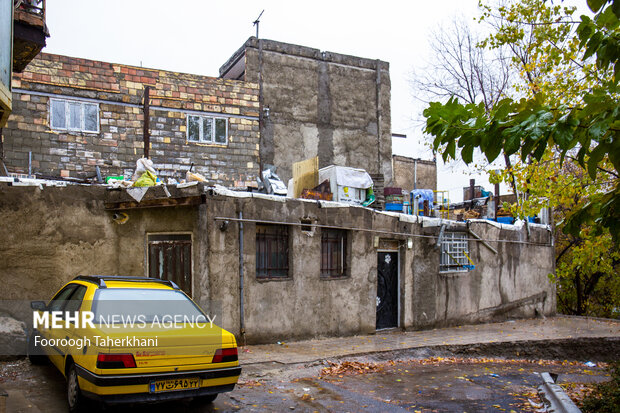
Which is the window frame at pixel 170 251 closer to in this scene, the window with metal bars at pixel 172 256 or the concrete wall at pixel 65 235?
the window with metal bars at pixel 172 256

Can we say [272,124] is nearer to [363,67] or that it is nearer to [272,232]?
[363,67]

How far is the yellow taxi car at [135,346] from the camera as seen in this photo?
16.7ft

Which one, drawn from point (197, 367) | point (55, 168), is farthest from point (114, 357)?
point (55, 168)

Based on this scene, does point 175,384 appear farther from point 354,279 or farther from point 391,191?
point 391,191

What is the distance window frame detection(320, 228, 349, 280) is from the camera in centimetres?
1159

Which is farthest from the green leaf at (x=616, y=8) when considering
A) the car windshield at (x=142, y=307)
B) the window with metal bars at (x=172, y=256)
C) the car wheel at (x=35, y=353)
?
the window with metal bars at (x=172, y=256)

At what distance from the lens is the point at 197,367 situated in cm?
553

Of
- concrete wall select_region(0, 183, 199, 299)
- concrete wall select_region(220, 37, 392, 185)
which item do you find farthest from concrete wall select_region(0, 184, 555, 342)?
concrete wall select_region(220, 37, 392, 185)

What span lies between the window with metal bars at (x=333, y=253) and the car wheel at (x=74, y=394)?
6548 millimetres

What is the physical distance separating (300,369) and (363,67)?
1723 cm

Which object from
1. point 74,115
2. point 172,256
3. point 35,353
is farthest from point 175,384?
point 74,115

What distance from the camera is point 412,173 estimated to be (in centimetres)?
2906

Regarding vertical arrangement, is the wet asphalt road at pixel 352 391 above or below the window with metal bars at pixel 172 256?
below

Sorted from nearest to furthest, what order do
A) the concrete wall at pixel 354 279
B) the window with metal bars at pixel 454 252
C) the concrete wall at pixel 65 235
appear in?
the concrete wall at pixel 65 235 < the concrete wall at pixel 354 279 < the window with metal bars at pixel 454 252
